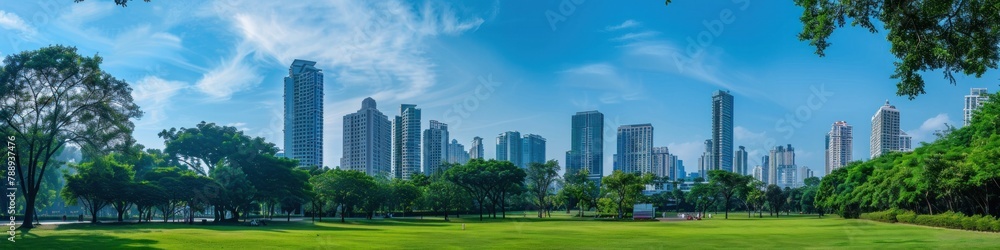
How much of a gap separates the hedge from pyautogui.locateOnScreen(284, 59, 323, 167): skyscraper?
358 ft

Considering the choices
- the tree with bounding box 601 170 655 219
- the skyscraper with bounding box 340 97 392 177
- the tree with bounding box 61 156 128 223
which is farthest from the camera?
the skyscraper with bounding box 340 97 392 177

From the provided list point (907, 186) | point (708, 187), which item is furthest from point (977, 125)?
point (708, 187)

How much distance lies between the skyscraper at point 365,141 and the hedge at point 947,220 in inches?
4161

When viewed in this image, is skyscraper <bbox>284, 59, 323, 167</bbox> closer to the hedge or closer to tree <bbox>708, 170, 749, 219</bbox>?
tree <bbox>708, 170, 749, 219</bbox>

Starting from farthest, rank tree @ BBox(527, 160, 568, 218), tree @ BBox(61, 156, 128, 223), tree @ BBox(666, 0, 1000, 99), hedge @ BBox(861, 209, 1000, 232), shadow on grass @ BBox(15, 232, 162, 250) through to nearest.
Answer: tree @ BBox(527, 160, 568, 218), tree @ BBox(61, 156, 128, 223), hedge @ BBox(861, 209, 1000, 232), shadow on grass @ BBox(15, 232, 162, 250), tree @ BBox(666, 0, 1000, 99)

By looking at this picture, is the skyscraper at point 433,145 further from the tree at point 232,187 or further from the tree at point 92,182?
the tree at point 92,182

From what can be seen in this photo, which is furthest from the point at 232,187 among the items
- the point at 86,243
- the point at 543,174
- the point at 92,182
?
the point at 543,174

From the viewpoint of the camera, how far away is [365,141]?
15988cm

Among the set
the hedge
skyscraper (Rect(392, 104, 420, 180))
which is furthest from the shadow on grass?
skyscraper (Rect(392, 104, 420, 180))

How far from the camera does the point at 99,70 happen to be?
50.5m

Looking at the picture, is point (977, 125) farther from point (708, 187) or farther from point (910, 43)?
point (910, 43)

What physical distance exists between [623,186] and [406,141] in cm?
6464

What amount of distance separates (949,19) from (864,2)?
209 cm

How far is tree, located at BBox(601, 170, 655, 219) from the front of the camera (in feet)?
329
